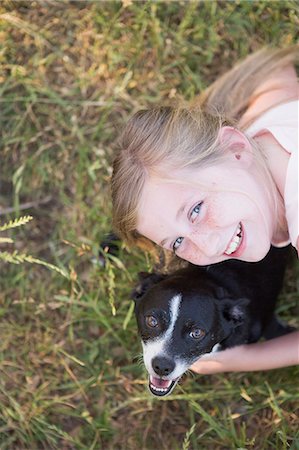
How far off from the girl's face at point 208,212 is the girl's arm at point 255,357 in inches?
29.7

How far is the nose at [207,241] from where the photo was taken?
292cm

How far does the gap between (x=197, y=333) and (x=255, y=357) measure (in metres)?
0.68

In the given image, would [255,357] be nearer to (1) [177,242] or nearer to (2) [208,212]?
(1) [177,242]

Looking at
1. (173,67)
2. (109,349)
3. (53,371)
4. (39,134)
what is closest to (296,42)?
(173,67)

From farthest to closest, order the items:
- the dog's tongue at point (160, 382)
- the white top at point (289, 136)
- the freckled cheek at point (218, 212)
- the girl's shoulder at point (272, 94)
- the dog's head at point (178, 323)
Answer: the girl's shoulder at point (272, 94) < the white top at point (289, 136) < the dog's tongue at point (160, 382) < the dog's head at point (178, 323) < the freckled cheek at point (218, 212)

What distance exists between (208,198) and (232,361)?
3.71ft

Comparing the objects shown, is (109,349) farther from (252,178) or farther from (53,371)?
(252,178)

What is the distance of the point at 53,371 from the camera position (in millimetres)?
4047

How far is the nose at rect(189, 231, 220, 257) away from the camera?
2.92 metres

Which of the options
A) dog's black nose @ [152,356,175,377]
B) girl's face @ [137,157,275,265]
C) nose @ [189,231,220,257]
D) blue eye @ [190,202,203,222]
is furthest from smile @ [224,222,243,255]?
dog's black nose @ [152,356,175,377]

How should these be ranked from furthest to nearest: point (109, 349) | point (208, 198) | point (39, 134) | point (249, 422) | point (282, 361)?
point (39, 134) → point (109, 349) → point (249, 422) → point (282, 361) → point (208, 198)

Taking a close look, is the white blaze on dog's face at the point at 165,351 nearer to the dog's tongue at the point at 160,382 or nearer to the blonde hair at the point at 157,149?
the dog's tongue at the point at 160,382

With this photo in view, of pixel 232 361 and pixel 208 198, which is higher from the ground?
pixel 208 198

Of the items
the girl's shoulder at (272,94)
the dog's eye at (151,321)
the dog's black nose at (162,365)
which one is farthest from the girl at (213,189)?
the dog's black nose at (162,365)
